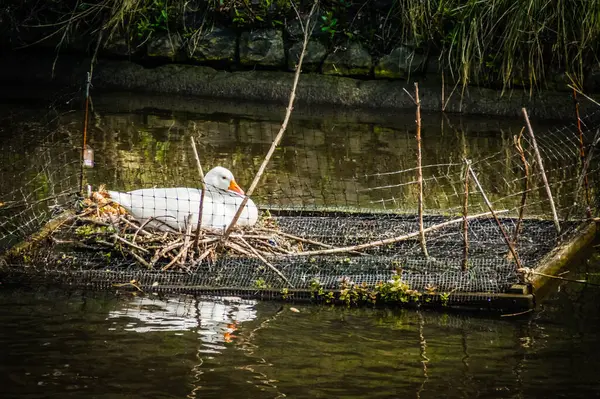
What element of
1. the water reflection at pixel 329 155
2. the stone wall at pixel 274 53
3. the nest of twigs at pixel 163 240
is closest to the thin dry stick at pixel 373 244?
the nest of twigs at pixel 163 240

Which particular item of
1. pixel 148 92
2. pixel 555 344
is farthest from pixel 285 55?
pixel 555 344

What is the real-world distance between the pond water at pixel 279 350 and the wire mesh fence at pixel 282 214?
29 cm

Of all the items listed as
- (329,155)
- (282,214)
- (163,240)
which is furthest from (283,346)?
(329,155)

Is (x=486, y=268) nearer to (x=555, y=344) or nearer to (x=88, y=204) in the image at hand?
(x=555, y=344)

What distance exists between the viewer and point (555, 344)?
5734 millimetres

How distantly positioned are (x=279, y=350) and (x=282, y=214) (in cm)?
257

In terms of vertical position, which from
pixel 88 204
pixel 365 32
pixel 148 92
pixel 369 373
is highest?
pixel 365 32

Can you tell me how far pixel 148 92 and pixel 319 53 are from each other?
2.46 m

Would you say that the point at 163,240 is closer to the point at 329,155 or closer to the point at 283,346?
the point at 283,346

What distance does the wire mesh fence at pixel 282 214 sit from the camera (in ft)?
21.5

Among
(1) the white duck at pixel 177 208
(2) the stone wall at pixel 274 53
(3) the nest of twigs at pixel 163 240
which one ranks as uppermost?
(2) the stone wall at pixel 274 53

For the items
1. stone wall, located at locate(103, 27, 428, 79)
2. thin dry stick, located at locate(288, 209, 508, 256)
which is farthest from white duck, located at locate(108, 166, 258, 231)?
stone wall, located at locate(103, 27, 428, 79)

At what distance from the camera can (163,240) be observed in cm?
684

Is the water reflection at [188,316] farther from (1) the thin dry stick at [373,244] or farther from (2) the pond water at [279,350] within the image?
(1) the thin dry stick at [373,244]
